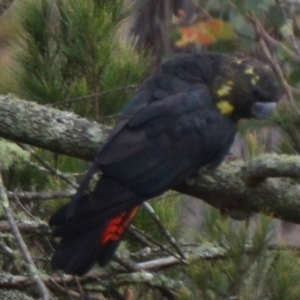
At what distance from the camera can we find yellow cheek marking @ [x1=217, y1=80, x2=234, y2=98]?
8.66 ft

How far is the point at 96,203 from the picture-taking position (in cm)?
225

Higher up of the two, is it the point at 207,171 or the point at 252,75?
the point at 252,75

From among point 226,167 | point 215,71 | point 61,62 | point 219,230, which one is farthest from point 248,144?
point 61,62

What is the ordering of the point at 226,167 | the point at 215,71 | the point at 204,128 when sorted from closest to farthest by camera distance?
the point at 226,167
the point at 204,128
the point at 215,71

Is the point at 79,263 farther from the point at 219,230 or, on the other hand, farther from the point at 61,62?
the point at 61,62

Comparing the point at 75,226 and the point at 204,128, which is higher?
the point at 204,128

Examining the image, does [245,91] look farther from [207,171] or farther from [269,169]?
[269,169]

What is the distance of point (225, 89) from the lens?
8.70 feet

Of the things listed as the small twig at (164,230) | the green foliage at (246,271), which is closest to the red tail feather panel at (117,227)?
the small twig at (164,230)

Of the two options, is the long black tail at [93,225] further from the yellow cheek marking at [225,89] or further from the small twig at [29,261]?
the yellow cheek marking at [225,89]

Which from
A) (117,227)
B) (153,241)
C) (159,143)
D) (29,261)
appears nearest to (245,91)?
(159,143)

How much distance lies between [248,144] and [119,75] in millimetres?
564

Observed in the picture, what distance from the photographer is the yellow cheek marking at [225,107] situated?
8.58 feet

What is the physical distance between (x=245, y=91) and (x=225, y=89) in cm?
6
